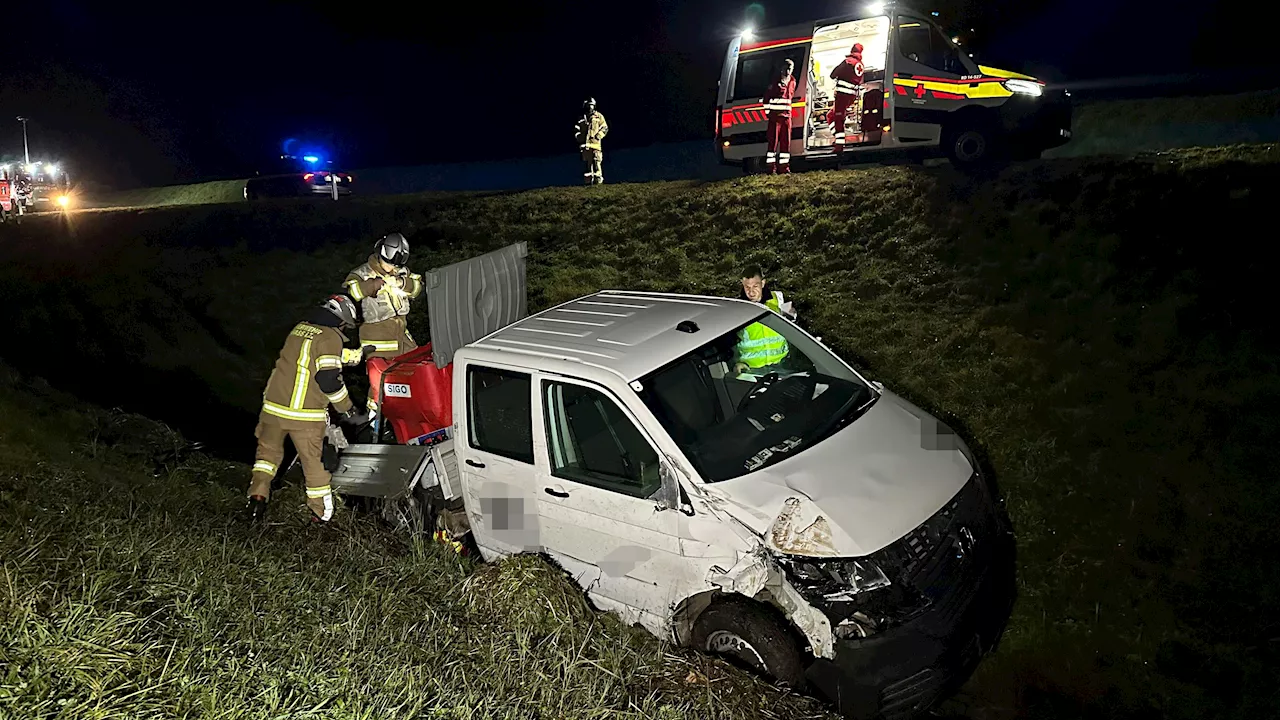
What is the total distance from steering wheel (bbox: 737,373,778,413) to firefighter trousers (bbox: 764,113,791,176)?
26.7 ft

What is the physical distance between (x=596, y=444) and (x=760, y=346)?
1174 millimetres

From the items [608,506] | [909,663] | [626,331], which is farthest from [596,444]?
[909,663]

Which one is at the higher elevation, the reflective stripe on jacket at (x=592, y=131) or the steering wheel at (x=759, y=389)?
the reflective stripe on jacket at (x=592, y=131)

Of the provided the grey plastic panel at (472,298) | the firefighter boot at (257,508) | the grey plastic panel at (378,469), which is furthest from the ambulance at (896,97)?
the firefighter boot at (257,508)

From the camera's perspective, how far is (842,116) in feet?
39.5

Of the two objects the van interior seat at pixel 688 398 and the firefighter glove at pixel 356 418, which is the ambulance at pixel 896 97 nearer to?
the van interior seat at pixel 688 398

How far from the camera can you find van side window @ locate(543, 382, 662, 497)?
436cm

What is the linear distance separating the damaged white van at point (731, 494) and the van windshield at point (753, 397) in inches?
0.5

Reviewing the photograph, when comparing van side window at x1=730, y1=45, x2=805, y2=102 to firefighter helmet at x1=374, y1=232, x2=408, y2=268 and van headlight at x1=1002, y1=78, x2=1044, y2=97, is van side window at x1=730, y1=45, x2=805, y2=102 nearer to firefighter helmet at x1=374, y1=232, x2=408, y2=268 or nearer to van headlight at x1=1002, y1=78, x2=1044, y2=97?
van headlight at x1=1002, y1=78, x2=1044, y2=97

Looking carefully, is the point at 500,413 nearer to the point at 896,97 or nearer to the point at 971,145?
the point at 896,97

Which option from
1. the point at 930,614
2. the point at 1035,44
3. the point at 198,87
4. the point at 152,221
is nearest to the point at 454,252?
the point at 152,221

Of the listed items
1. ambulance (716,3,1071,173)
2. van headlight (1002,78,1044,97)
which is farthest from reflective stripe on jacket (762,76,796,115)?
van headlight (1002,78,1044,97)

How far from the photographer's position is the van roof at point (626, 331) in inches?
184

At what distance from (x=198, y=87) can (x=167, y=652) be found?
4224 cm
